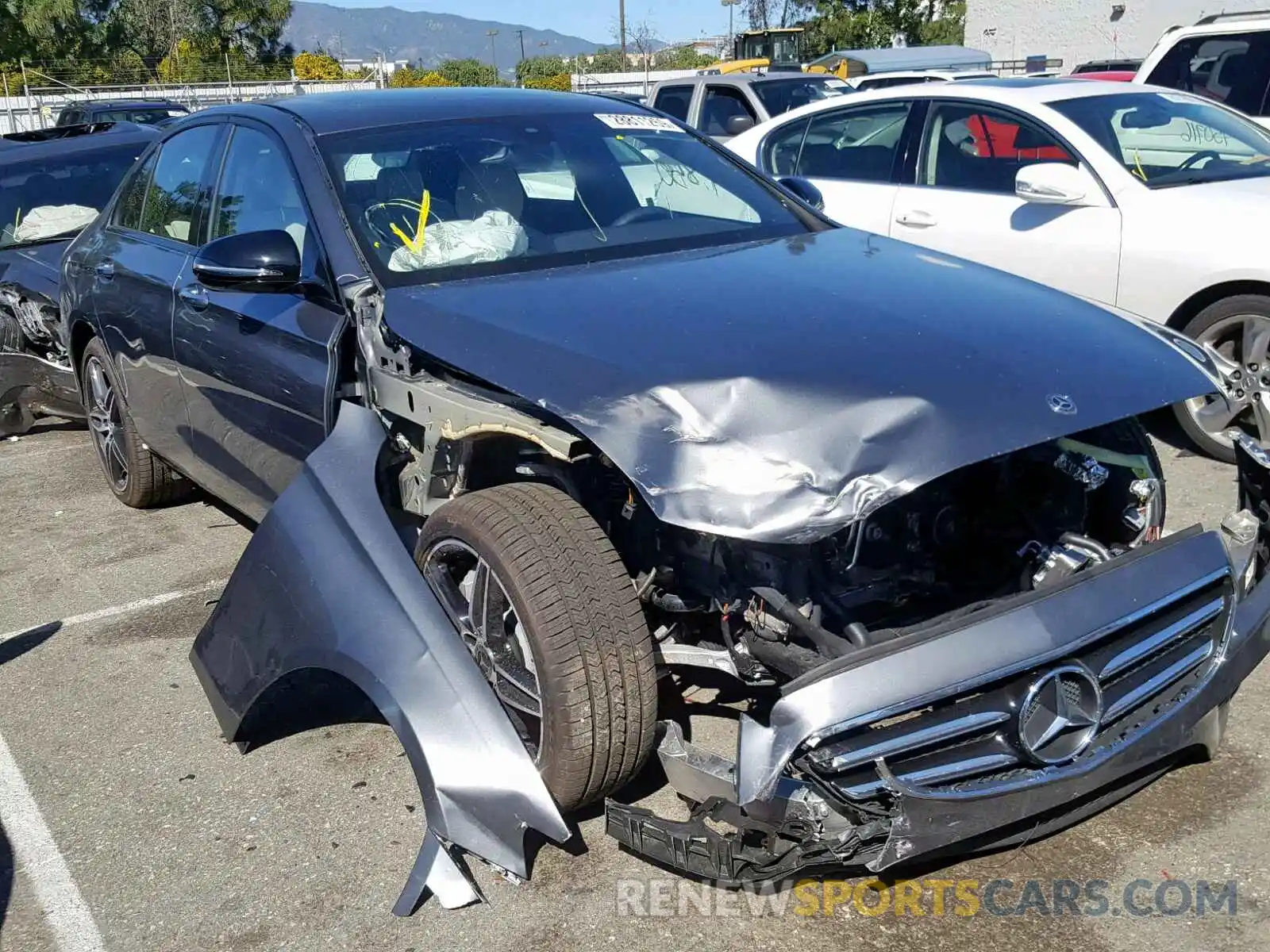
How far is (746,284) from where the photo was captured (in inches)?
131

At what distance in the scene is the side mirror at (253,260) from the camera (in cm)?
350

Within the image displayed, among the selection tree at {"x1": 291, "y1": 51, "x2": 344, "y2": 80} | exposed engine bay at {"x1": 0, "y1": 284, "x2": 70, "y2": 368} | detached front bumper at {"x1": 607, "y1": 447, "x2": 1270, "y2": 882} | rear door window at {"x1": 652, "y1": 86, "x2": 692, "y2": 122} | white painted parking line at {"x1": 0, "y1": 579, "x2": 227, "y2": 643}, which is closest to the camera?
detached front bumper at {"x1": 607, "y1": 447, "x2": 1270, "y2": 882}

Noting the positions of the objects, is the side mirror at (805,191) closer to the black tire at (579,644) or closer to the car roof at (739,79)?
the black tire at (579,644)

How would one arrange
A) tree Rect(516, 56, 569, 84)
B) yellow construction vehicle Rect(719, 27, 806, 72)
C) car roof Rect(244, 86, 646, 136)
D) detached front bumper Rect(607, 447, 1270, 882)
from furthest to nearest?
tree Rect(516, 56, 569, 84) → yellow construction vehicle Rect(719, 27, 806, 72) → car roof Rect(244, 86, 646, 136) → detached front bumper Rect(607, 447, 1270, 882)

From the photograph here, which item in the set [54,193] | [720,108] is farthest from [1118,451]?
[720,108]

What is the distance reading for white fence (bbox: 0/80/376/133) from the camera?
28875 mm

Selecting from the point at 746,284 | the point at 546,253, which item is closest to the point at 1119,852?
the point at 746,284

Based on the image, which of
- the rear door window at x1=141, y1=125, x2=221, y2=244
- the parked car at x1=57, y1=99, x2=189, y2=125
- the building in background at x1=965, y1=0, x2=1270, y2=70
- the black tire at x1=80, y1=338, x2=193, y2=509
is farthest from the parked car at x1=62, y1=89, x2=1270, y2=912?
the building in background at x1=965, y1=0, x2=1270, y2=70

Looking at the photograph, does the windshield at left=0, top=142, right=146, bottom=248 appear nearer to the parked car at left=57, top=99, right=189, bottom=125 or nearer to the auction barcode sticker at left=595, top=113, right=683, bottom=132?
the auction barcode sticker at left=595, top=113, right=683, bottom=132

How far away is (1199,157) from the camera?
6250 mm

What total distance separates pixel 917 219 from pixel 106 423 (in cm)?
421

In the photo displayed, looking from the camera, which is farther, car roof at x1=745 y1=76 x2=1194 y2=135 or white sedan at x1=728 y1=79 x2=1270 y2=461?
car roof at x1=745 y1=76 x2=1194 y2=135

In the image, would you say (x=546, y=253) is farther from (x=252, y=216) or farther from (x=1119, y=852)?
(x=1119, y=852)

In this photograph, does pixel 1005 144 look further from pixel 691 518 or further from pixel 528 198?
pixel 691 518
